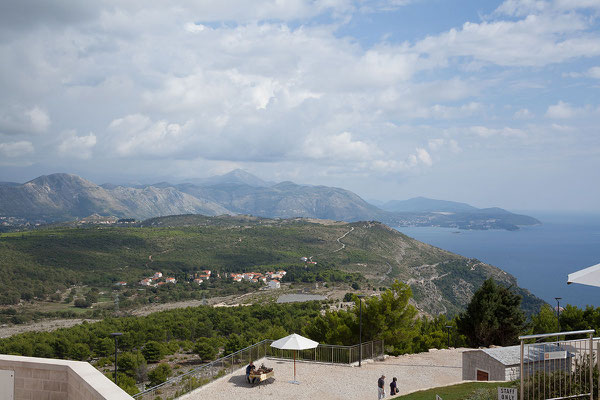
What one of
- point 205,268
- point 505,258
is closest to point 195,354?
point 205,268

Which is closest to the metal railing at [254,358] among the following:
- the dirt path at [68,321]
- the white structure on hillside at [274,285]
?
the dirt path at [68,321]

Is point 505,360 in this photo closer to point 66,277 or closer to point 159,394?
point 159,394

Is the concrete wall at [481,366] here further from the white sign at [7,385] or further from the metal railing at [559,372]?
the white sign at [7,385]

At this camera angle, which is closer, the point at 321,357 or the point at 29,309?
the point at 321,357

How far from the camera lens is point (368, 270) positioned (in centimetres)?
9900

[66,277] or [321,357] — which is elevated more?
[321,357]

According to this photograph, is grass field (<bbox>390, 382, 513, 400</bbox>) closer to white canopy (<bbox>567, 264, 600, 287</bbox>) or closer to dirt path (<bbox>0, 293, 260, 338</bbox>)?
white canopy (<bbox>567, 264, 600, 287</bbox>)

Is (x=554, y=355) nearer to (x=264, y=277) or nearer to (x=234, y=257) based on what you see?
(x=264, y=277)

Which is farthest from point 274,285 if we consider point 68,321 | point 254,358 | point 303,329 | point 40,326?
point 254,358

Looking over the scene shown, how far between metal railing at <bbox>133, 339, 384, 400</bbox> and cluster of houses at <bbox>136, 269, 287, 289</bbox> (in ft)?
215

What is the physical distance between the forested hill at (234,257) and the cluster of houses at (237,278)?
8.56 feet

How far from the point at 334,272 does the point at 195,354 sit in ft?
181

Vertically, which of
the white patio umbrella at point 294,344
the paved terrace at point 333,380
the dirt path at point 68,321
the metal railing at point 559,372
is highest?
the metal railing at point 559,372

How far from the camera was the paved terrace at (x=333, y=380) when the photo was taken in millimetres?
14242
